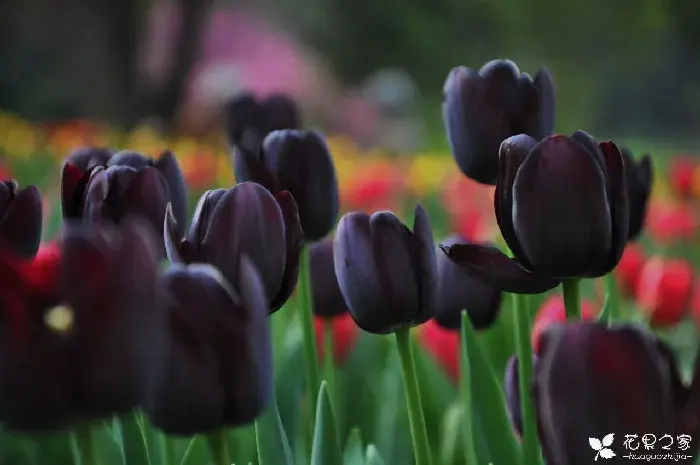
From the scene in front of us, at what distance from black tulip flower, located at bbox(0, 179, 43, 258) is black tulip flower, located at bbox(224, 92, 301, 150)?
16.4 inches

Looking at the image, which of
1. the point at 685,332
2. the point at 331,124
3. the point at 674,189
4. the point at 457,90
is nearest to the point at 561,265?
the point at 457,90

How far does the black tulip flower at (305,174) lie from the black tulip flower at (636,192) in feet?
0.53

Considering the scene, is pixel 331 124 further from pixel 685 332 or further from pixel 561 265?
pixel 561 265

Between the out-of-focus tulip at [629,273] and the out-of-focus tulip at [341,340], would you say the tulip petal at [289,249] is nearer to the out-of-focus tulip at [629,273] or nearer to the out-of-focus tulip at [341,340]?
the out-of-focus tulip at [341,340]


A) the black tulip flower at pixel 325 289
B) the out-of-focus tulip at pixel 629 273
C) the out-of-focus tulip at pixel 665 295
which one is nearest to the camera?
the black tulip flower at pixel 325 289

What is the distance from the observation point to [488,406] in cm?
46

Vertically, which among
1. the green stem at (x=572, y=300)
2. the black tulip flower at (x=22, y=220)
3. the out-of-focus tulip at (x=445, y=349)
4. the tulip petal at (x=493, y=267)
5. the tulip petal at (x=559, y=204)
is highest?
the black tulip flower at (x=22, y=220)

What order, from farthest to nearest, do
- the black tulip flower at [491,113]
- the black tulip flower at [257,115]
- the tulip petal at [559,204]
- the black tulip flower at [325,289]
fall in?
the black tulip flower at [257,115]
the black tulip flower at [325,289]
the black tulip flower at [491,113]
the tulip petal at [559,204]

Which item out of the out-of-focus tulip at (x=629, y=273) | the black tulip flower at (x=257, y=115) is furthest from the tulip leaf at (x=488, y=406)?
the out-of-focus tulip at (x=629, y=273)

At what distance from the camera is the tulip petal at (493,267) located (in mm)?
347

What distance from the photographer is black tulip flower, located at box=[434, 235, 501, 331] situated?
0.53 meters

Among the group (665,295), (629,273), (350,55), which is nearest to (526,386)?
(665,295)

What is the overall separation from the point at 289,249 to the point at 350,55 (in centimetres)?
652

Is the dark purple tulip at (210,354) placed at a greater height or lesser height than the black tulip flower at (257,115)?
lesser
